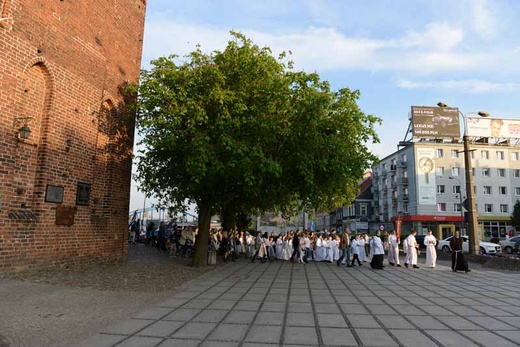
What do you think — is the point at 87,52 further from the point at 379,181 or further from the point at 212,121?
the point at 379,181

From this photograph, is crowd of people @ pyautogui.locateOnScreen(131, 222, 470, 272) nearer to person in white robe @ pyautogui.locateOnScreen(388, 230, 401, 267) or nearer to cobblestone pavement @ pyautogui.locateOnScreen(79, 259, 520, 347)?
person in white robe @ pyautogui.locateOnScreen(388, 230, 401, 267)

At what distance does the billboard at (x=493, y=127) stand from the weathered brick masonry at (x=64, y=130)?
47827 mm

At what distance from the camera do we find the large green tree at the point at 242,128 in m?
13.3

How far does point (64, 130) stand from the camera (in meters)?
12.4

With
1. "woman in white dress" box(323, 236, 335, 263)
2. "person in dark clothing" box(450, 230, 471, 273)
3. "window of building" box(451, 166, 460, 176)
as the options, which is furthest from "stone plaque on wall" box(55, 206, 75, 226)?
"window of building" box(451, 166, 460, 176)

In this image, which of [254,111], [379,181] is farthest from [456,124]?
[254,111]

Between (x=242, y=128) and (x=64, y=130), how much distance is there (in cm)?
591

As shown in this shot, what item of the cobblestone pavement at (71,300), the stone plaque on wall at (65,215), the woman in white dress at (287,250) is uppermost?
the stone plaque on wall at (65,215)

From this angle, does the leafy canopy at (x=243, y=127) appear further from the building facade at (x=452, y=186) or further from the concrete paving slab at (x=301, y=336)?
the building facade at (x=452, y=186)

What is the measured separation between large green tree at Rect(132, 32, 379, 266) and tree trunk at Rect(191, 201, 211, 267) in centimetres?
5

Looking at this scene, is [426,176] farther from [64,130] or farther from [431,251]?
[64,130]

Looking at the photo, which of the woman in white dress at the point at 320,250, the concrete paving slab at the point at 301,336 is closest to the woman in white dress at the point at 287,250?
the woman in white dress at the point at 320,250

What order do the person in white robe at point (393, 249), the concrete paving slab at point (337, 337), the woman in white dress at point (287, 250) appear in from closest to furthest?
the concrete paving slab at point (337, 337) → the person in white robe at point (393, 249) → the woman in white dress at point (287, 250)

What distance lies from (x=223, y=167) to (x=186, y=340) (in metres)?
7.99
